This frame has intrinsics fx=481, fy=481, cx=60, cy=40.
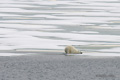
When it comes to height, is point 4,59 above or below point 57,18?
above

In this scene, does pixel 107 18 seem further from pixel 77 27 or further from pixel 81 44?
pixel 81 44

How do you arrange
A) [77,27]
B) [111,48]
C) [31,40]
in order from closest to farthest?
[111,48], [31,40], [77,27]

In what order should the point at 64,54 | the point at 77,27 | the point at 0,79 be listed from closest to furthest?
the point at 0,79 → the point at 64,54 → the point at 77,27

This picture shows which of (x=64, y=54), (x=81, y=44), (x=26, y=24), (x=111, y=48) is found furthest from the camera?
(x=26, y=24)

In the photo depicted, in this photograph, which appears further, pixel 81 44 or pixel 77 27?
pixel 77 27

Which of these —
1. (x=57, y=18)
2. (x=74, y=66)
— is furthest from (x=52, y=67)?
(x=57, y=18)

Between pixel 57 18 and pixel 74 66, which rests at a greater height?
pixel 74 66

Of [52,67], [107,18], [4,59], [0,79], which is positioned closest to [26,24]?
[107,18]

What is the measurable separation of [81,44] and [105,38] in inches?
63.5

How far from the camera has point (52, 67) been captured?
9938 mm

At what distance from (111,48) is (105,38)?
7.42 ft

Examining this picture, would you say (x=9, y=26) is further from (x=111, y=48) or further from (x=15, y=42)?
(x=111, y=48)

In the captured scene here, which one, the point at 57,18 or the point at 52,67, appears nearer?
the point at 52,67

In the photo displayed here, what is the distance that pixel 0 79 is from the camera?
8594mm
